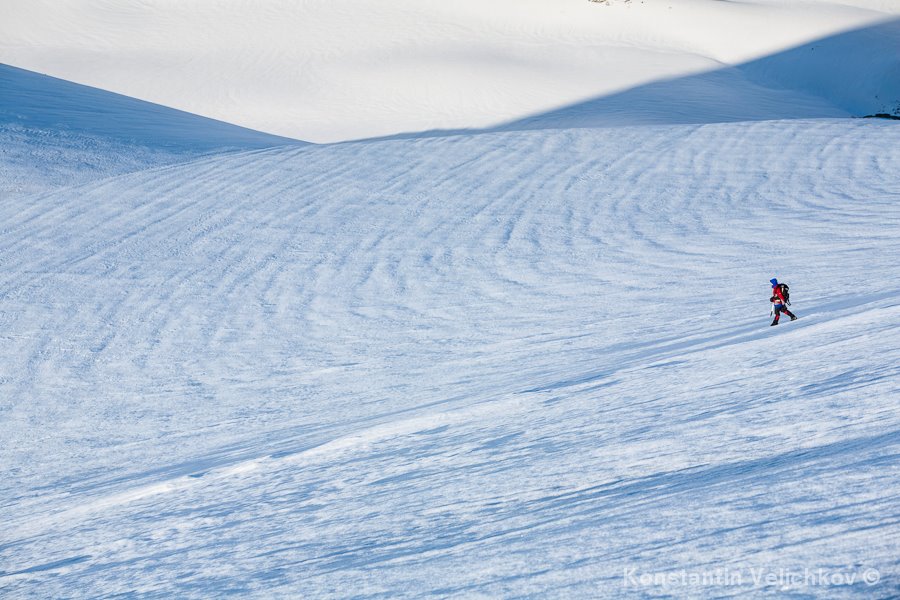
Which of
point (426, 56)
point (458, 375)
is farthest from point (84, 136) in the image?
point (426, 56)

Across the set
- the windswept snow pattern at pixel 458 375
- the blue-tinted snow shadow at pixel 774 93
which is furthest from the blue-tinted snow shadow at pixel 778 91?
the windswept snow pattern at pixel 458 375

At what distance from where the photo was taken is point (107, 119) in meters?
12.8

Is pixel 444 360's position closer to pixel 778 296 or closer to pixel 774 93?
pixel 778 296

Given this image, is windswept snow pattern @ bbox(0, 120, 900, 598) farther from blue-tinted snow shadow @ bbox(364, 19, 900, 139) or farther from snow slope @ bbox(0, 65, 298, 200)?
blue-tinted snow shadow @ bbox(364, 19, 900, 139)

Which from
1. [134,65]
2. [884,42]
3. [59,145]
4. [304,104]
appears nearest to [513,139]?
[59,145]

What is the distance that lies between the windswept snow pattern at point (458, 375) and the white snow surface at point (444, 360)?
2 cm

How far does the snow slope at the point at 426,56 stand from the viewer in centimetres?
1794

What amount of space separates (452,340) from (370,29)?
61.0 ft

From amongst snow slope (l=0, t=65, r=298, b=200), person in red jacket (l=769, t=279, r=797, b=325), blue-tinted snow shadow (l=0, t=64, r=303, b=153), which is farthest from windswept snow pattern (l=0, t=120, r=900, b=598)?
blue-tinted snow shadow (l=0, t=64, r=303, b=153)

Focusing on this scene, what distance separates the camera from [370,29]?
74.2 ft

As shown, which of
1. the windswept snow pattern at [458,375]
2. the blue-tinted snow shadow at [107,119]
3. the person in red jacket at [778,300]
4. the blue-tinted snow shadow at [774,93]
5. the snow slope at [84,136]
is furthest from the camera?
the blue-tinted snow shadow at [774,93]

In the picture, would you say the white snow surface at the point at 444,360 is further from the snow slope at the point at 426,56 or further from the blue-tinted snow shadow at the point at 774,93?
the blue-tinted snow shadow at the point at 774,93

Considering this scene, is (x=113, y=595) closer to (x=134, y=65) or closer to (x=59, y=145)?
(x=59, y=145)

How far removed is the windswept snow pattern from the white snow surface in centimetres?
2
